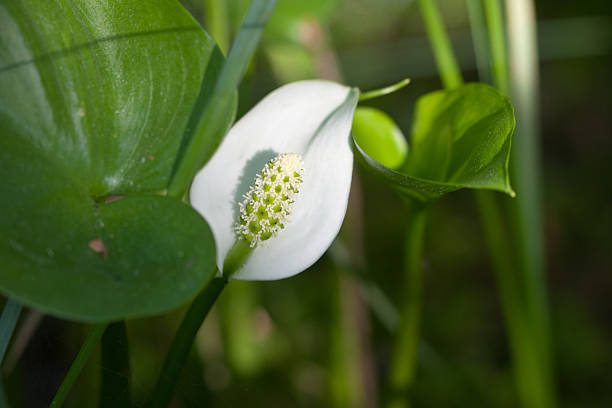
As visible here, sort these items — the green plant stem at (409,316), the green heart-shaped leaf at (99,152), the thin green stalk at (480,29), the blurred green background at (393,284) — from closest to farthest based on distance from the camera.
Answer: the green heart-shaped leaf at (99,152), the green plant stem at (409,316), the thin green stalk at (480,29), the blurred green background at (393,284)

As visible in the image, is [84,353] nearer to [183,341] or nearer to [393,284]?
[183,341]

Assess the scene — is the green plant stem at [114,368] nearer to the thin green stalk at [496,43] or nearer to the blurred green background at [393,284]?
the blurred green background at [393,284]

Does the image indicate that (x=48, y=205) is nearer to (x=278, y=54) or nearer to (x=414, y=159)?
(x=414, y=159)

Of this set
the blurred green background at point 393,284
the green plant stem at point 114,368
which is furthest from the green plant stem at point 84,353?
the blurred green background at point 393,284

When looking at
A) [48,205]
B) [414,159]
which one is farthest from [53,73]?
[414,159]

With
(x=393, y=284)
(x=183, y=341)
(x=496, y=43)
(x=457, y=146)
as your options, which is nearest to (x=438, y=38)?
(x=496, y=43)

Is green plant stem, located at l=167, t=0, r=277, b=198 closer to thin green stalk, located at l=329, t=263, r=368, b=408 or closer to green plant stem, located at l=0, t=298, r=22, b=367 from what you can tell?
green plant stem, located at l=0, t=298, r=22, b=367
